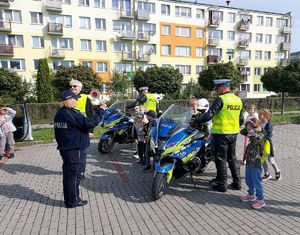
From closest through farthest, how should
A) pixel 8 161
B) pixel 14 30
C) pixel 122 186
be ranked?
pixel 122 186 → pixel 8 161 → pixel 14 30

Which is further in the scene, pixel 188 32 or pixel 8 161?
pixel 188 32

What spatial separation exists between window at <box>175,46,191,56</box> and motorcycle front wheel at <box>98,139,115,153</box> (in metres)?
32.9

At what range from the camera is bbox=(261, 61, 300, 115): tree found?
1880 cm

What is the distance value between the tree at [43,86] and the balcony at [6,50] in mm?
8321

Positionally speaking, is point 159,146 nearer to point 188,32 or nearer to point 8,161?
point 8,161

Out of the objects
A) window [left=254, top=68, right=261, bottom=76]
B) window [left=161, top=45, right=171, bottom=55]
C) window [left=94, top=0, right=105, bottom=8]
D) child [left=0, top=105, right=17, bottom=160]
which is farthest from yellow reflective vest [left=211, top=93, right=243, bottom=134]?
window [left=254, top=68, right=261, bottom=76]

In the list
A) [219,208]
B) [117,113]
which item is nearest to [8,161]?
[117,113]

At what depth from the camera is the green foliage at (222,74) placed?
2381 centimetres

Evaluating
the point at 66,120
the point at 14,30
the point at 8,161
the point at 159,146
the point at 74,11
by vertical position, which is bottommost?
the point at 8,161

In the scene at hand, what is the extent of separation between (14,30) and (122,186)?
31023 millimetres

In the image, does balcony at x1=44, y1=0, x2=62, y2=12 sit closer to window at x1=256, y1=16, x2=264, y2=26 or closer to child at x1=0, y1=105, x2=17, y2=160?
child at x1=0, y1=105, x2=17, y2=160

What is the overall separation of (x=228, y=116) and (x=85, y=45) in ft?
103

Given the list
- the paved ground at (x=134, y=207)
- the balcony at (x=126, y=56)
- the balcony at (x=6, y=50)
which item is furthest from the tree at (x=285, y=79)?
the balcony at (x=6, y=50)

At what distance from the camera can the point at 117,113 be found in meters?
7.50
